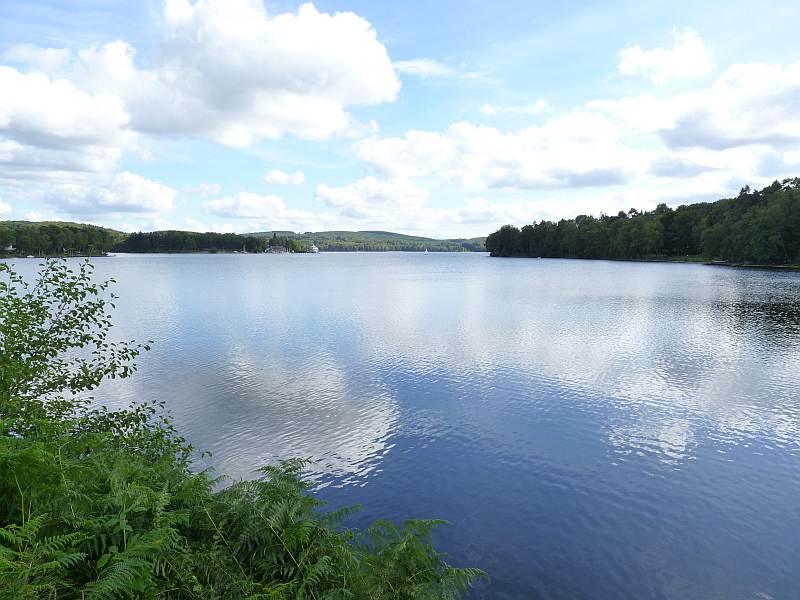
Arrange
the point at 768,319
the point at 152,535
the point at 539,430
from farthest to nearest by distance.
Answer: the point at 768,319, the point at 539,430, the point at 152,535

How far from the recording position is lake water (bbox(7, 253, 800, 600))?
16312 mm

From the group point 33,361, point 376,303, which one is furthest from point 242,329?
point 33,361

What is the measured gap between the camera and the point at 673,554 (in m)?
16.2

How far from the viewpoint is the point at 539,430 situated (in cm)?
2694

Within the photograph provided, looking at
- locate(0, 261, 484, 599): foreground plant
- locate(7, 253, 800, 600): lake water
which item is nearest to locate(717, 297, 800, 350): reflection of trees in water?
locate(7, 253, 800, 600): lake water

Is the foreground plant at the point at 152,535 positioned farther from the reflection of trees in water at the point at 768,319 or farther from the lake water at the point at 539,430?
the reflection of trees in water at the point at 768,319

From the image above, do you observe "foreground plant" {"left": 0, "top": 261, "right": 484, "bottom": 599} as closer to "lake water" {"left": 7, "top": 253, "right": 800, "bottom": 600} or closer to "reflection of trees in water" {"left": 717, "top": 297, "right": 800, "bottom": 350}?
"lake water" {"left": 7, "top": 253, "right": 800, "bottom": 600}

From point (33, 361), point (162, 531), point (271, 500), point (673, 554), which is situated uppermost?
point (33, 361)

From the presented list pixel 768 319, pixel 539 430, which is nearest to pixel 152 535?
pixel 539 430

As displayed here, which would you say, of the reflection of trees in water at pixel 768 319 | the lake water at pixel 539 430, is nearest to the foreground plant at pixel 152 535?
the lake water at pixel 539 430

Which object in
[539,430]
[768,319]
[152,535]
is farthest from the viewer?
[768,319]

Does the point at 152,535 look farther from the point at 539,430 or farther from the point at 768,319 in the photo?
the point at 768,319

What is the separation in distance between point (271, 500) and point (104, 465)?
377 cm

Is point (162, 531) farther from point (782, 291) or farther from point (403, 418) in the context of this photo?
point (782, 291)
